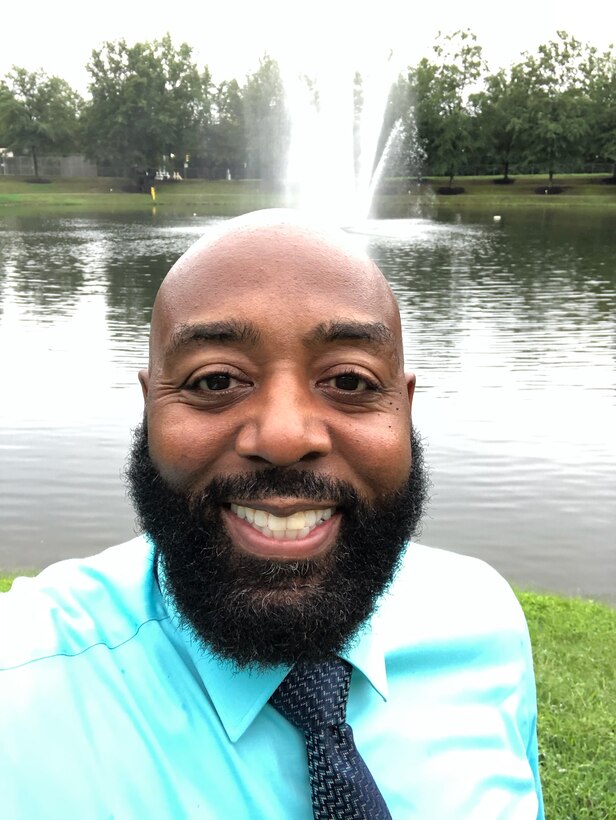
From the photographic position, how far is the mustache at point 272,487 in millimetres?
1553

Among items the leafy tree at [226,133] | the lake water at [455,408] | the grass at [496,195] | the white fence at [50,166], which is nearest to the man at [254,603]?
the lake water at [455,408]

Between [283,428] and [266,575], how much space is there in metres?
0.28

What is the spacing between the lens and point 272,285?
1673 millimetres

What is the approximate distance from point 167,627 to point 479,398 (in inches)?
387

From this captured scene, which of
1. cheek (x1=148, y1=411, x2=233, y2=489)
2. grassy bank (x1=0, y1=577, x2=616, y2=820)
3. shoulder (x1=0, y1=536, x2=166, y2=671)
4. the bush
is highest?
cheek (x1=148, y1=411, x2=233, y2=489)

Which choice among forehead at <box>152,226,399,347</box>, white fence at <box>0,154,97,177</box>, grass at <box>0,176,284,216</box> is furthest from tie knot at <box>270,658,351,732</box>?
white fence at <box>0,154,97,177</box>

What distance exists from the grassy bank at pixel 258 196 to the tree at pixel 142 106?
3.06m

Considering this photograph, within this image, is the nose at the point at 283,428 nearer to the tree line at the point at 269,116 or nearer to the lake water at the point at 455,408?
the lake water at the point at 455,408

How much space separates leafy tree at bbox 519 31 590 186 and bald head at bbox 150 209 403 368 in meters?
69.1

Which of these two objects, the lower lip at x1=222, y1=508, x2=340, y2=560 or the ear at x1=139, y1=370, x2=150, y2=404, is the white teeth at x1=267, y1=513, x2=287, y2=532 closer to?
A: the lower lip at x1=222, y1=508, x2=340, y2=560

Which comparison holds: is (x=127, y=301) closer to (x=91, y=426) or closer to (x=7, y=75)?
(x=91, y=426)

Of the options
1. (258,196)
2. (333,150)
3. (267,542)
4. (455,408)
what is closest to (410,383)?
(267,542)

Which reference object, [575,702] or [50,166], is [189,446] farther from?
[50,166]

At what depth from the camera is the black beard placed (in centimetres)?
156
